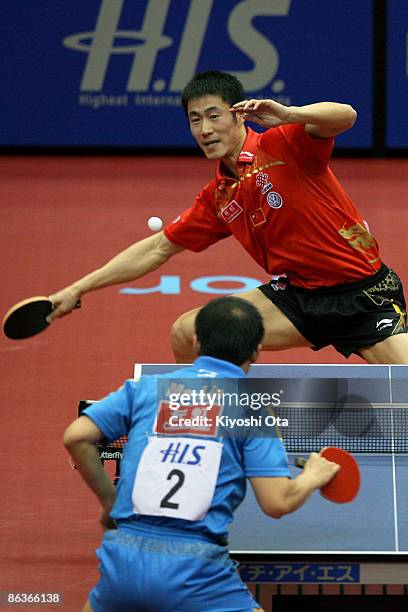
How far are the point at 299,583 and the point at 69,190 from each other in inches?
281

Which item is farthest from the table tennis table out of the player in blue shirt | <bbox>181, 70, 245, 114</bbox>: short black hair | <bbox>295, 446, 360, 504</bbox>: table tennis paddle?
<bbox>181, 70, 245, 114</bbox>: short black hair

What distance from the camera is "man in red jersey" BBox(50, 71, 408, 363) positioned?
5.74m

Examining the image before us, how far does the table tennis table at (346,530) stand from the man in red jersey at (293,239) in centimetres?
60

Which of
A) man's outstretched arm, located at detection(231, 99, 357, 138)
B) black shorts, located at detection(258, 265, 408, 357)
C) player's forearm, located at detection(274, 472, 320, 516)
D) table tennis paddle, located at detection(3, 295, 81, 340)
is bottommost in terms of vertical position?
player's forearm, located at detection(274, 472, 320, 516)

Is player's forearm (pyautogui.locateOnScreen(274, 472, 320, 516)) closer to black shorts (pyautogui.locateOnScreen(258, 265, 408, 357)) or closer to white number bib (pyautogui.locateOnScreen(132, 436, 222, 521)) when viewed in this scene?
white number bib (pyautogui.locateOnScreen(132, 436, 222, 521))

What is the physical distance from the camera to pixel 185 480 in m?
3.86

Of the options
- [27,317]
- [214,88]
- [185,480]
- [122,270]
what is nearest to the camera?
[185,480]

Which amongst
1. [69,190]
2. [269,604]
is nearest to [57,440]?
[269,604]

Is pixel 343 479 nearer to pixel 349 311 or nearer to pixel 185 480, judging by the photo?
pixel 185 480

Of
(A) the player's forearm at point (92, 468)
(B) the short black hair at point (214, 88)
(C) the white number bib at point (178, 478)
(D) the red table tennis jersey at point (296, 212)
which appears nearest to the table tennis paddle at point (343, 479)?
(C) the white number bib at point (178, 478)

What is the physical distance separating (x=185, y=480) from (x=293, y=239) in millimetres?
2206

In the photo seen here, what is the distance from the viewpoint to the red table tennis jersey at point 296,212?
5.81 meters

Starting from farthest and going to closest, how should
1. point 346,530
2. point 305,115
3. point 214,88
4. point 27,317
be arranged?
point 214,88
point 27,317
point 305,115
point 346,530

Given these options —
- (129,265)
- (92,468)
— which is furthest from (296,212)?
(92,468)
